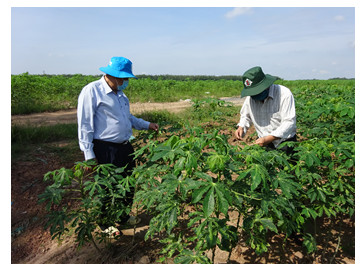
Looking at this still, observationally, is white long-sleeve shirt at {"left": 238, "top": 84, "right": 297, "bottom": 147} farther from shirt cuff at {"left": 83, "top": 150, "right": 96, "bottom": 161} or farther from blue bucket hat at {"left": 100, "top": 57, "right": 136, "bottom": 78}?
shirt cuff at {"left": 83, "top": 150, "right": 96, "bottom": 161}

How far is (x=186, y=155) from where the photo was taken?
1.31 meters

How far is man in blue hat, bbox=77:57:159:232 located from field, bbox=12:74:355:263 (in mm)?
178

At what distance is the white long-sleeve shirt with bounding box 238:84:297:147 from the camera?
211 centimetres

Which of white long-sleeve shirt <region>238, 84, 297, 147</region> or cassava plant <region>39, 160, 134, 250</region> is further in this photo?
white long-sleeve shirt <region>238, 84, 297, 147</region>

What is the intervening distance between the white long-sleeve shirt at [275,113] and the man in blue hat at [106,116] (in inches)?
46.1

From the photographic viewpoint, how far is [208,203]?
1.20m

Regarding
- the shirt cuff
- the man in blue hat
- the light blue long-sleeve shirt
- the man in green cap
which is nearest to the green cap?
the man in green cap

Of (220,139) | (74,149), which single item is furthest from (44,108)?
(220,139)

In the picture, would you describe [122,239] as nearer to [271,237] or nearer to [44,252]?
[44,252]

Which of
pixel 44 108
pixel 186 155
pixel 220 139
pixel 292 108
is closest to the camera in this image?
pixel 186 155

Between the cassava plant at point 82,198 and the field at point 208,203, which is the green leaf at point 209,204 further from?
the cassava plant at point 82,198

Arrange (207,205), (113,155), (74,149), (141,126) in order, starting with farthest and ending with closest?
(74,149)
(141,126)
(113,155)
(207,205)

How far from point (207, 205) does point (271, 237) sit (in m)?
1.49

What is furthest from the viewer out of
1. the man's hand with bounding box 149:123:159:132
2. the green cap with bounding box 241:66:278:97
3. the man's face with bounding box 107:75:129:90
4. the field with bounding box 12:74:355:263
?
the man's hand with bounding box 149:123:159:132
